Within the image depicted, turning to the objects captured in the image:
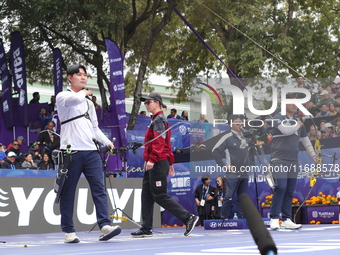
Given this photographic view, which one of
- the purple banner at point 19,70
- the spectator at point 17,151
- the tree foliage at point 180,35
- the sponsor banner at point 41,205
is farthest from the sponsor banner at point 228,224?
the purple banner at point 19,70

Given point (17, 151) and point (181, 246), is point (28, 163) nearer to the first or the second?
point (17, 151)

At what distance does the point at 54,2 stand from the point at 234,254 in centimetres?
1950

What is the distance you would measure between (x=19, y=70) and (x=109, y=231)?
16.8 metres

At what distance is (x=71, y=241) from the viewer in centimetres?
726

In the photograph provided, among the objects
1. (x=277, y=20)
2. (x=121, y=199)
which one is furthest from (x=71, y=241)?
(x=277, y=20)

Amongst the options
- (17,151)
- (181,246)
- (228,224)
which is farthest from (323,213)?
(17,151)

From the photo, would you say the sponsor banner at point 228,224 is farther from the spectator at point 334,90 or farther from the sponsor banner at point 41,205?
the spectator at point 334,90

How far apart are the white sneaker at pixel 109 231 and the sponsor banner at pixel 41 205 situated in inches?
111

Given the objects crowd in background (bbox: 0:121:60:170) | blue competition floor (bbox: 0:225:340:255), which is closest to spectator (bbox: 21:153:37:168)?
crowd in background (bbox: 0:121:60:170)

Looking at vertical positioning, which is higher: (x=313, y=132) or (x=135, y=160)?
(x=313, y=132)

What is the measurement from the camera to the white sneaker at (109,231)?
23.1ft

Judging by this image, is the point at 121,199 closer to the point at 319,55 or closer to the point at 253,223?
the point at 253,223

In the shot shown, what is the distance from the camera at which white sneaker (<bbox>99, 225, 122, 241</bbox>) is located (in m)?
7.03

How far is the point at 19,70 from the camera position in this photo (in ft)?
75.5
